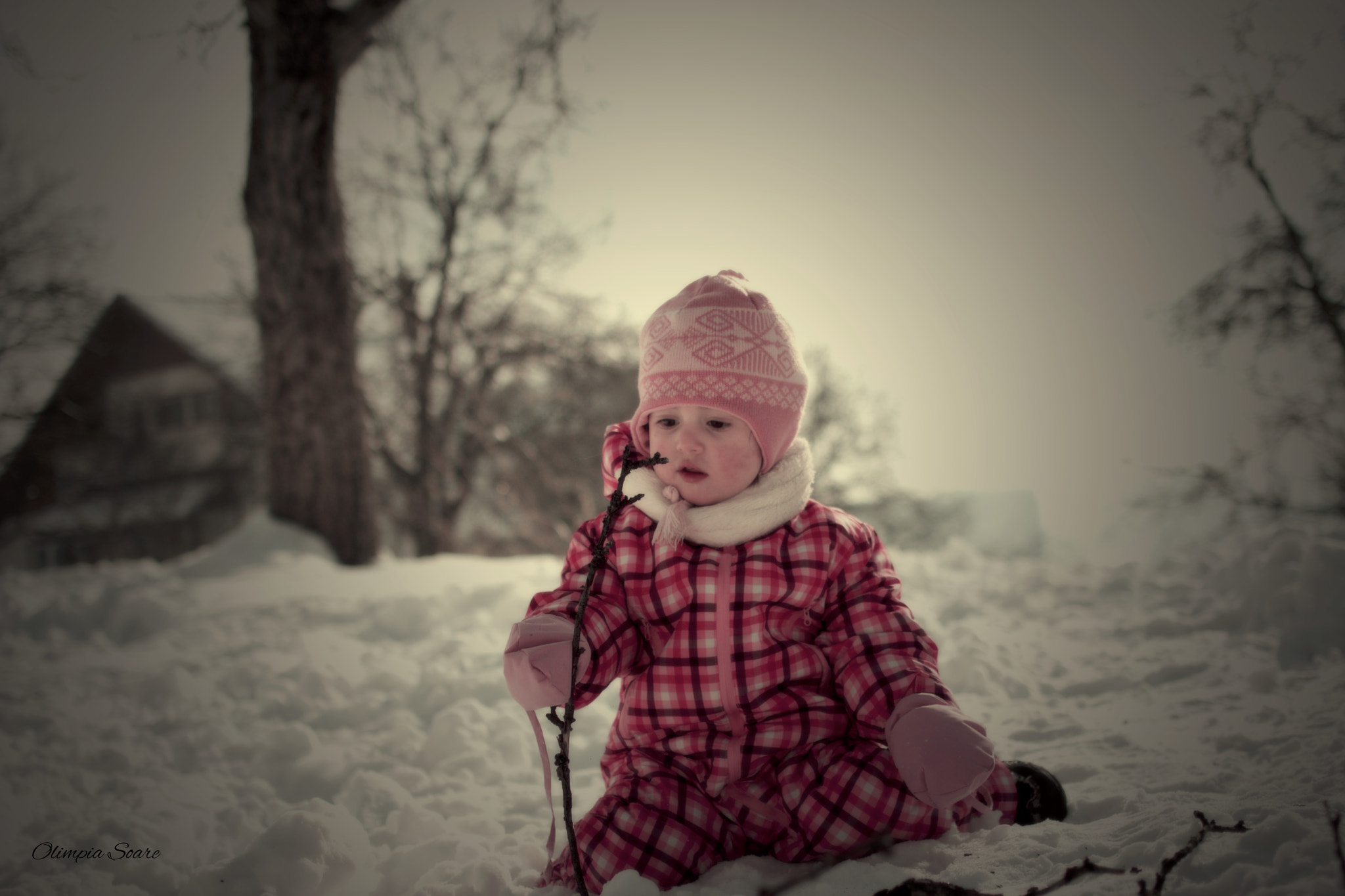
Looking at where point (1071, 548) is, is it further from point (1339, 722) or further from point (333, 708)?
point (333, 708)

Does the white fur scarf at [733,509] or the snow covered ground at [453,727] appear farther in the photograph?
the white fur scarf at [733,509]

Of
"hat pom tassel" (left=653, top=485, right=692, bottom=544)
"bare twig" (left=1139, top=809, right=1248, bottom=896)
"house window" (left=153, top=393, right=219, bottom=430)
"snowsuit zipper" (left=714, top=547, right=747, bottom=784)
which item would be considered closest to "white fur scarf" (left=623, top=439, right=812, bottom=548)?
"hat pom tassel" (left=653, top=485, right=692, bottom=544)

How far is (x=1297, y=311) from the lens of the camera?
5008 millimetres

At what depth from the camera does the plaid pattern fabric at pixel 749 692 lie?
1.41 m

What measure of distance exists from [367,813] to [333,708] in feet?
2.40

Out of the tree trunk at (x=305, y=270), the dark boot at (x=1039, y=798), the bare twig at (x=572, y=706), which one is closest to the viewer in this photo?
the bare twig at (x=572, y=706)

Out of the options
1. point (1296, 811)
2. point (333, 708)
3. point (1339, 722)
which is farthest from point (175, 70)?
point (1339, 722)

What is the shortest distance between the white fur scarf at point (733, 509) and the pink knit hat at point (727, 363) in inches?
3.1

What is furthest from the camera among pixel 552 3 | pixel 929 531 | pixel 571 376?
pixel 929 531

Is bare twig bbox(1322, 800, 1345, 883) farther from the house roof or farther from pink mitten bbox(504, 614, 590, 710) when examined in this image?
the house roof

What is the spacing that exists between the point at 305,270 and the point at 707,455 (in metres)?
4.05

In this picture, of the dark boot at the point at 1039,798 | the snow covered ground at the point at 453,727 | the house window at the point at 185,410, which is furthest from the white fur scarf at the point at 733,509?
the house window at the point at 185,410

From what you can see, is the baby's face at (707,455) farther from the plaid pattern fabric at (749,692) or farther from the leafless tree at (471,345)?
the leafless tree at (471,345)

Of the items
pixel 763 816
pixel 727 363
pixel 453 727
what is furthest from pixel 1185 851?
pixel 453 727
